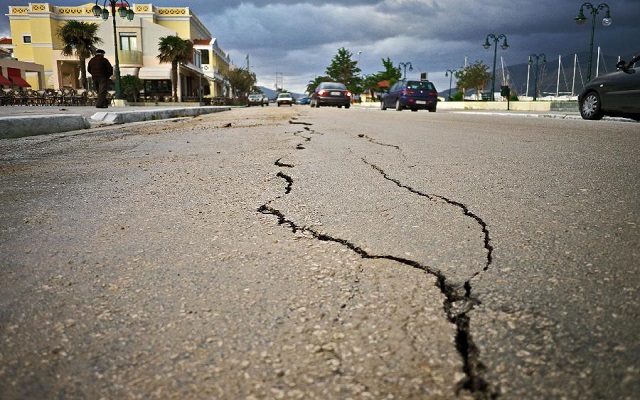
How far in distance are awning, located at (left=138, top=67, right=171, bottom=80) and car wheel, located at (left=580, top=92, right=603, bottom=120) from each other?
33783mm

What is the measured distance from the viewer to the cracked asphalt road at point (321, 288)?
3.46 ft

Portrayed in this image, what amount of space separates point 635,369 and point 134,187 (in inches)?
113

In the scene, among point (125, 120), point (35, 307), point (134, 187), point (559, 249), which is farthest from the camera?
point (125, 120)

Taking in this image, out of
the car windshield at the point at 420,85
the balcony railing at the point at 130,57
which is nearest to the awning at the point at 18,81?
the balcony railing at the point at 130,57

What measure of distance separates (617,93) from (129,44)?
40.1 meters

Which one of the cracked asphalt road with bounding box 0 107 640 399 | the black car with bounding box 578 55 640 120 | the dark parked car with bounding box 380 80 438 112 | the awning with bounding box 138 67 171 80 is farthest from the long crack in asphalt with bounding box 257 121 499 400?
the awning with bounding box 138 67 171 80

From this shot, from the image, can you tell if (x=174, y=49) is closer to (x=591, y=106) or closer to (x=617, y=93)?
(x=591, y=106)

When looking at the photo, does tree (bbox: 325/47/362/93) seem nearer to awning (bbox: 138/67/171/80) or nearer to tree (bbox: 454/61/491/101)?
tree (bbox: 454/61/491/101)

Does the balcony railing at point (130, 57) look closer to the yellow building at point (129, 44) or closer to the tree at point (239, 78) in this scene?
the yellow building at point (129, 44)

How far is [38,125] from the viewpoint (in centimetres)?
652

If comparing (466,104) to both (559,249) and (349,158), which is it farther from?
(559,249)

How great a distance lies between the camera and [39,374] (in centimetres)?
107

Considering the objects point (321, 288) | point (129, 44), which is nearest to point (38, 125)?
point (321, 288)

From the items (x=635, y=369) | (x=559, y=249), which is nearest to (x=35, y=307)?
(x=635, y=369)
